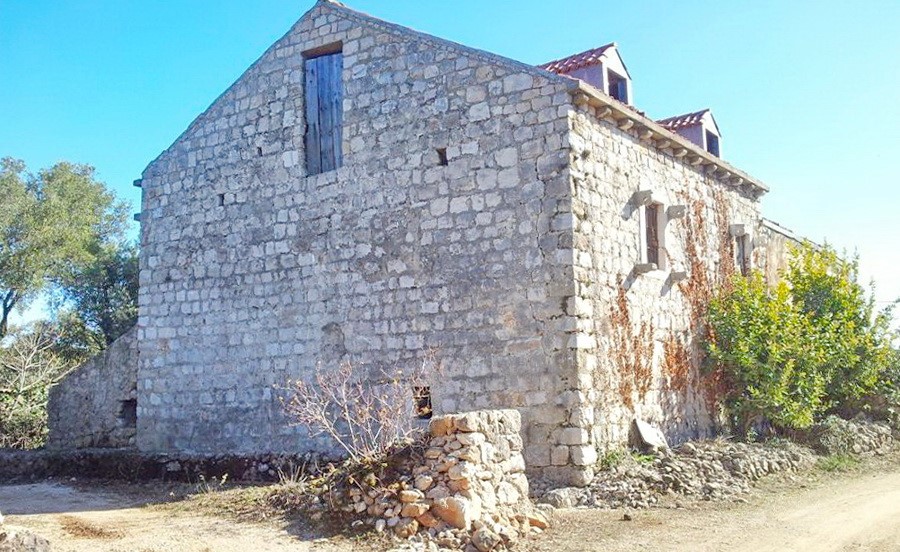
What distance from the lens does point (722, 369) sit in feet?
47.1

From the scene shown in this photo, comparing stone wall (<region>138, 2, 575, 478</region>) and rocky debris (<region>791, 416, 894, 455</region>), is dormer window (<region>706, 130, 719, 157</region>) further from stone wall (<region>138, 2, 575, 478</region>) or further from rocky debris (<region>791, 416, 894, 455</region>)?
stone wall (<region>138, 2, 575, 478</region>)

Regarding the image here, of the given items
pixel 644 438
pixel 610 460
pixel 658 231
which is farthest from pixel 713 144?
pixel 610 460

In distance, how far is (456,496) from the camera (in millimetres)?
8383

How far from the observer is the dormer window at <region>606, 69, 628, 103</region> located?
14.3m

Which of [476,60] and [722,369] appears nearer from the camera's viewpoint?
[476,60]

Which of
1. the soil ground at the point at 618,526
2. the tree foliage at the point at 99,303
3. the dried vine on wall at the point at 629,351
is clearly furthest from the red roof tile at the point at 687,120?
the tree foliage at the point at 99,303

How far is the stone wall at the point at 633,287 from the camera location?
1127cm

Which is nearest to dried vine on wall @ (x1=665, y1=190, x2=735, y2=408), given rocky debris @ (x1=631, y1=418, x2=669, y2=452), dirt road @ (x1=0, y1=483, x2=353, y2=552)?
rocky debris @ (x1=631, y1=418, x2=669, y2=452)

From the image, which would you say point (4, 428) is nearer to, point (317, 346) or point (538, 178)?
point (317, 346)

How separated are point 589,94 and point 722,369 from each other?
18.3 feet

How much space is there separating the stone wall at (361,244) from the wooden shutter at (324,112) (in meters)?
0.20

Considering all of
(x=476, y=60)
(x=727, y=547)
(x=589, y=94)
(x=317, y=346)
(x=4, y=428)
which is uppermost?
(x=476, y=60)

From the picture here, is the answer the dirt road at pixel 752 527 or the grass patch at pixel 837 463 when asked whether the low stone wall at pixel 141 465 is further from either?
the grass patch at pixel 837 463

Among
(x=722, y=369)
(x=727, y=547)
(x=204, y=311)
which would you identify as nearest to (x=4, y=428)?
(x=204, y=311)
